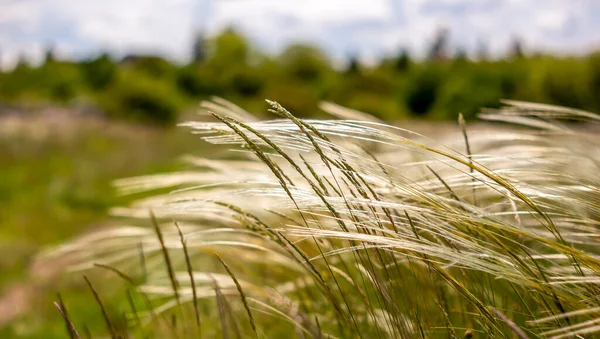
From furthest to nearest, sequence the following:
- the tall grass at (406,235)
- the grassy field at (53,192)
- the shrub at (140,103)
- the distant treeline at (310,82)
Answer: the shrub at (140,103) < the distant treeline at (310,82) < the grassy field at (53,192) < the tall grass at (406,235)

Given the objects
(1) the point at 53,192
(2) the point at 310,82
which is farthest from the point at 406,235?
(2) the point at 310,82

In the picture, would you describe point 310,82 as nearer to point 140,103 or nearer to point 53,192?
point 140,103

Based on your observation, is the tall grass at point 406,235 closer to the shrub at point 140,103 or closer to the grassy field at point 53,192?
the grassy field at point 53,192

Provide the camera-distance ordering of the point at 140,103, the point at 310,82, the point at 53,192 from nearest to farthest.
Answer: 1. the point at 53,192
2. the point at 140,103
3. the point at 310,82

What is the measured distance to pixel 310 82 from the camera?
27234 millimetres

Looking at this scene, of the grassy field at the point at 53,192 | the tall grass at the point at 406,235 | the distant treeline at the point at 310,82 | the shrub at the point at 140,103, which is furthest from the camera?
the shrub at the point at 140,103

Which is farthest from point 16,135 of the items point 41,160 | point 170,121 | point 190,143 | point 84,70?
point 84,70

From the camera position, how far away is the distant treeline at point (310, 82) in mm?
12047

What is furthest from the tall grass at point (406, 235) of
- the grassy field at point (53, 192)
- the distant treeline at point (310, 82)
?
the distant treeline at point (310, 82)

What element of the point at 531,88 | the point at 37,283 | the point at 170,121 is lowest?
the point at 170,121

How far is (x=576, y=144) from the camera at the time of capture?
1.49m

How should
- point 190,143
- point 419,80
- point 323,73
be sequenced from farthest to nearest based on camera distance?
1. point 323,73
2. point 419,80
3. point 190,143

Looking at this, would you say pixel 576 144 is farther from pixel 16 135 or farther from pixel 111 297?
pixel 16 135

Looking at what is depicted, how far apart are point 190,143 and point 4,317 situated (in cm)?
959
